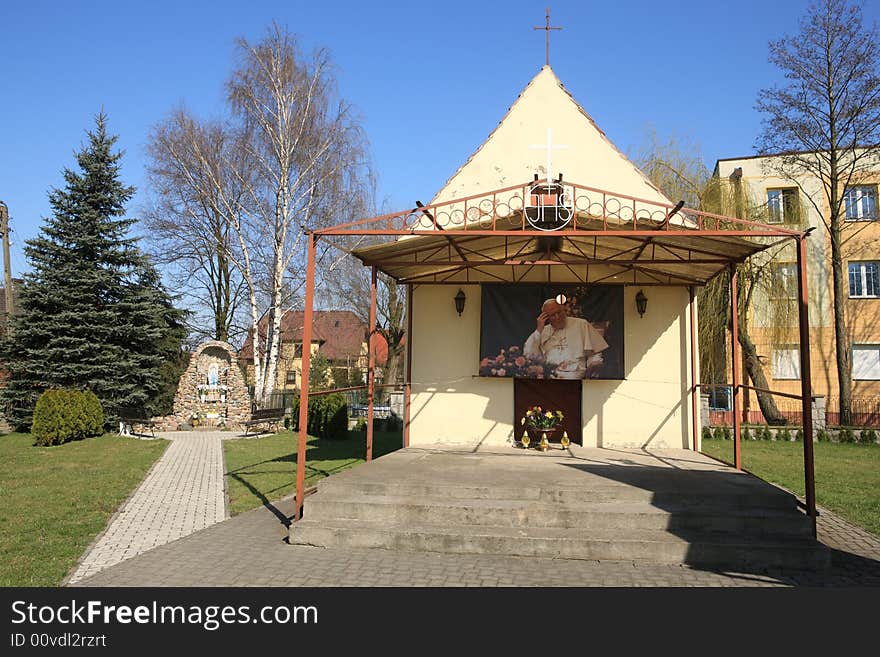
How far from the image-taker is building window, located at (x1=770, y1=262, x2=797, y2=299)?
20.0 m

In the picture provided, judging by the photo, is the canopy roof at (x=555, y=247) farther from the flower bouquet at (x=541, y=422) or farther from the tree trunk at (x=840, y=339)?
the tree trunk at (x=840, y=339)

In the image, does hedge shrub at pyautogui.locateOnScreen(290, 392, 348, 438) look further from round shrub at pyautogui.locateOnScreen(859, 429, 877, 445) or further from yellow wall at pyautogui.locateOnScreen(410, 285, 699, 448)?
round shrub at pyautogui.locateOnScreen(859, 429, 877, 445)

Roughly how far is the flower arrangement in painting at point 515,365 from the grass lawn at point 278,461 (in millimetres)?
3388

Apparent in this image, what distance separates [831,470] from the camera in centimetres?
1241

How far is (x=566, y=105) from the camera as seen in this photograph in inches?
426

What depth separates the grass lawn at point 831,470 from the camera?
29.2 feet

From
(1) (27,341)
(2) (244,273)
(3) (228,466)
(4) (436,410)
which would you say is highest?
(2) (244,273)

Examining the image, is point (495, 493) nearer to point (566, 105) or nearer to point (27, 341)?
point (566, 105)

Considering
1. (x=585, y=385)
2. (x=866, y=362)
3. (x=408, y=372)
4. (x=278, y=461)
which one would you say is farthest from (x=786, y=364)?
(x=278, y=461)

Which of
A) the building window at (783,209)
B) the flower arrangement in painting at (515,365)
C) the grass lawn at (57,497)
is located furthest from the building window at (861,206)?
the grass lawn at (57,497)

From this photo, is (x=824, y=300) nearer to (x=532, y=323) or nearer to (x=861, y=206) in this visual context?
(x=861, y=206)

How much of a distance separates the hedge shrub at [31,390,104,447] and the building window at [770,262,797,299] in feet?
70.5
